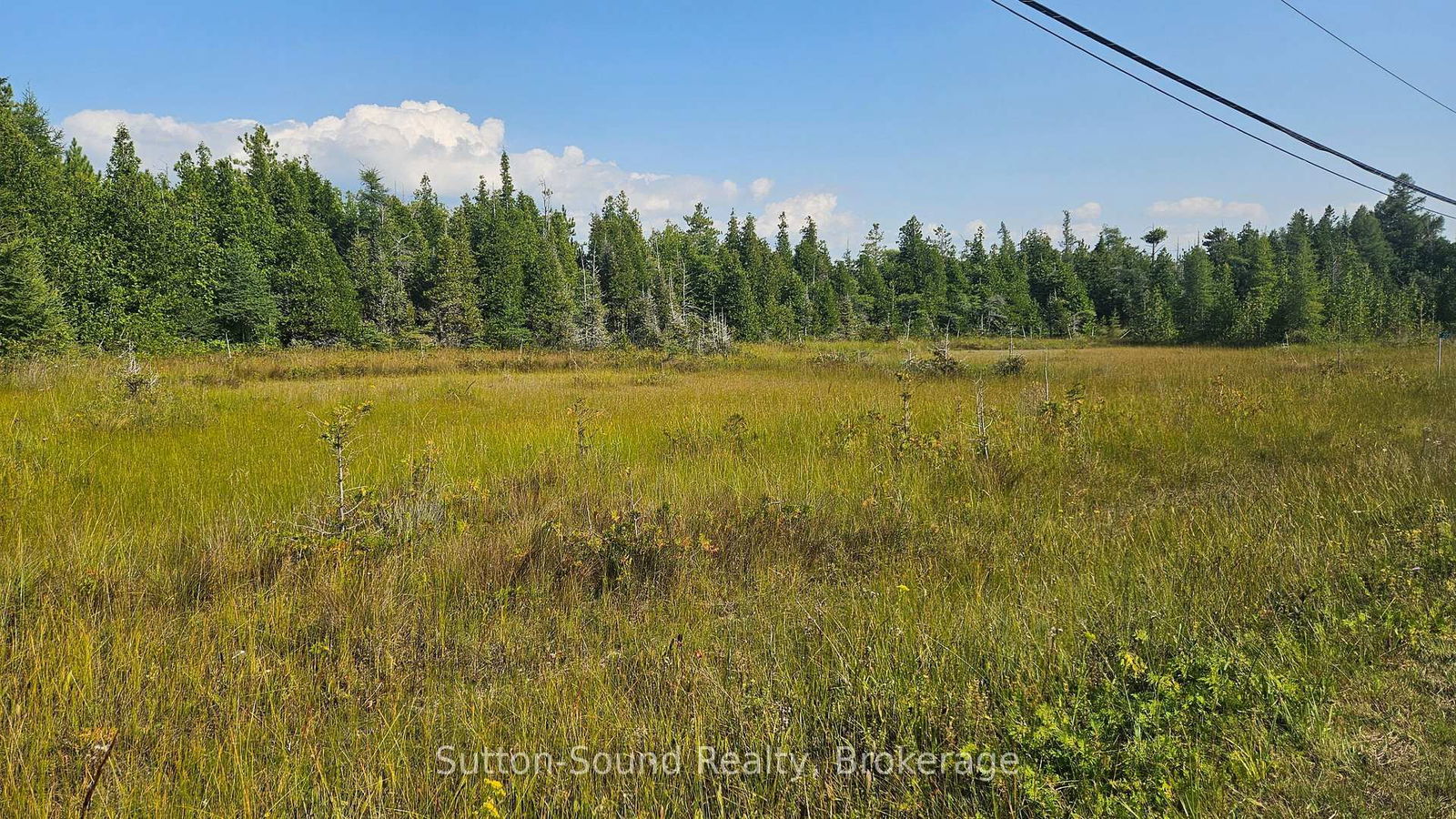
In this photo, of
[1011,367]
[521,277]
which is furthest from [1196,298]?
[521,277]

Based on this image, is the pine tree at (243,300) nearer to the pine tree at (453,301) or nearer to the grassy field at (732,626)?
the pine tree at (453,301)

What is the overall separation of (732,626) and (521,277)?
49.4 m

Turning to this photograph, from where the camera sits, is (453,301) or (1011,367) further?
(453,301)

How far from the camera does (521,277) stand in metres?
48.8

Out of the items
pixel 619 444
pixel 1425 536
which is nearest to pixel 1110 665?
pixel 1425 536

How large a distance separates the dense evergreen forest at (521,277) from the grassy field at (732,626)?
64.1ft

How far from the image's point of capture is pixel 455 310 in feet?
145

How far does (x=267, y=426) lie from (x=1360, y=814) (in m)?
10.8

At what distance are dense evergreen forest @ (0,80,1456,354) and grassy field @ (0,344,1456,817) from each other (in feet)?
64.1

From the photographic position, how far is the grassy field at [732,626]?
221 centimetres

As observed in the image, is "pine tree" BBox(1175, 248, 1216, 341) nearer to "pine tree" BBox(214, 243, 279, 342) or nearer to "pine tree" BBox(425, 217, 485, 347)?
"pine tree" BBox(425, 217, 485, 347)

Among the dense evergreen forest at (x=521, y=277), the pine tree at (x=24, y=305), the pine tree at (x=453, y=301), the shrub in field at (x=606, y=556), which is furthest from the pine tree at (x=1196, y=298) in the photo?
the pine tree at (x=24, y=305)

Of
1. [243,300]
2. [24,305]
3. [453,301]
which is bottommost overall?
A: [24,305]

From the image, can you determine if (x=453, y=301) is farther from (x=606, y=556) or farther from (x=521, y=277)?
(x=606, y=556)
